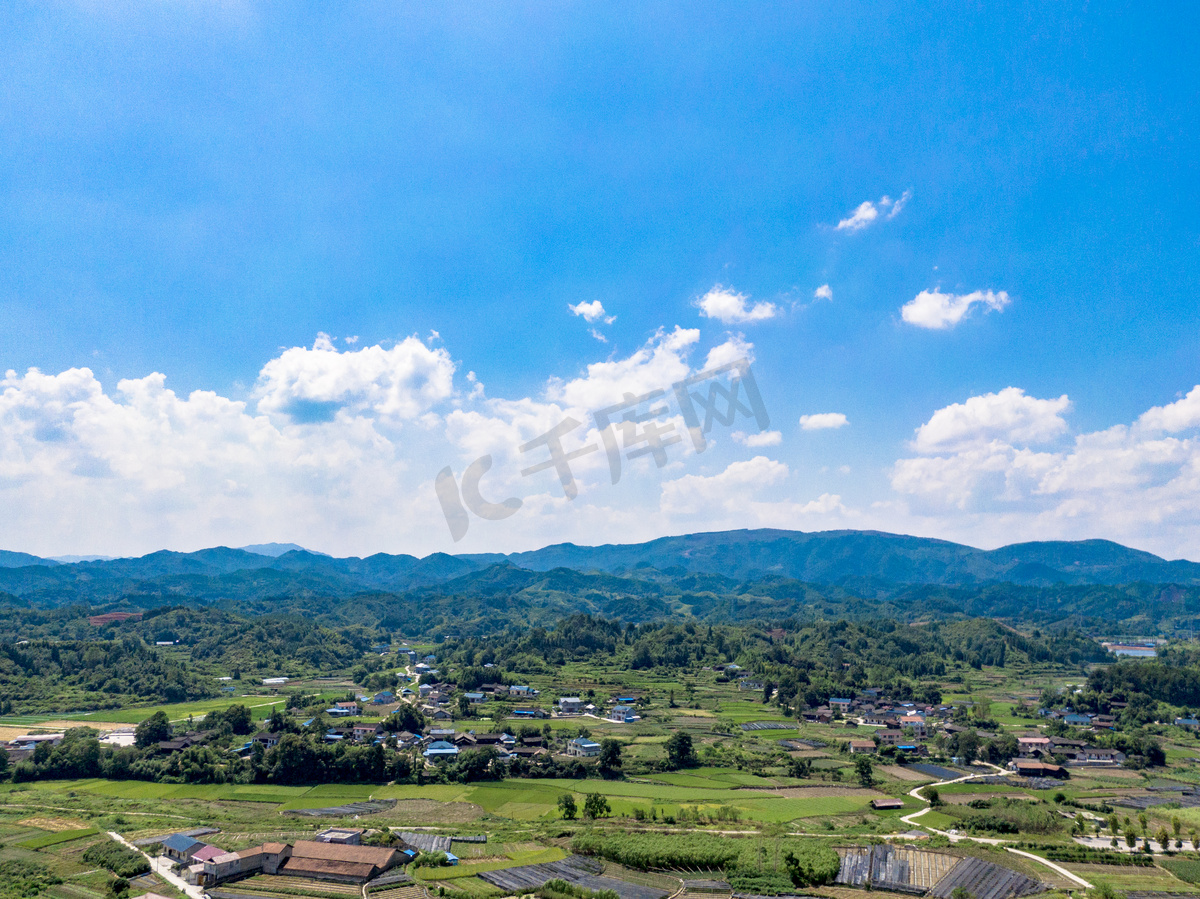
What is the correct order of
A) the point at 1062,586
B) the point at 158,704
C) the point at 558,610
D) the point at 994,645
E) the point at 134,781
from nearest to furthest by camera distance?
the point at 134,781, the point at 158,704, the point at 994,645, the point at 558,610, the point at 1062,586

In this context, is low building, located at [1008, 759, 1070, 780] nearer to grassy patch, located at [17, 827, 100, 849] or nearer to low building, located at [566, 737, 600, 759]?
low building, located at [566, 737, 600, 759]

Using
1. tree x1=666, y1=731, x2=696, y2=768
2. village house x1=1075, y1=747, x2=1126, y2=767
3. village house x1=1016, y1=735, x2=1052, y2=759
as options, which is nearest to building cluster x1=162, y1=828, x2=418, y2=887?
tree x1=666, y1=731, x2=696, y2=768

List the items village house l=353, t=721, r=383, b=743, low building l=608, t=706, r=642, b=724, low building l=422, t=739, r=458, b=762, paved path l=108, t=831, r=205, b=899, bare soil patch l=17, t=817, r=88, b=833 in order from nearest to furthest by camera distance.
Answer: paved path l=108, t=831, r=205, b=899 → bare soil patch l=17, t=817, r=88, b=833 → low building l=422, t=739, r=458, b=762 → village house l=353, t=721, r=383, b=743 → low building l=608, t=706, r=642, b=724

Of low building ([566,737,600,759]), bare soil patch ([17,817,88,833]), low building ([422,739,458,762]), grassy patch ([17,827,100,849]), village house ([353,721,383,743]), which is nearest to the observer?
grassy patch ([17,827,100,849])

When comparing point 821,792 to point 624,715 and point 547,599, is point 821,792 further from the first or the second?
point 547,599

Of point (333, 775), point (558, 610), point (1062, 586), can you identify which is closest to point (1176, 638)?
point (1062, 586)

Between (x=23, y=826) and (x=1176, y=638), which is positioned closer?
(x=23, y=826)

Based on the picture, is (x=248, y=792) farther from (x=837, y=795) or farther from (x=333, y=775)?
(x=837, y=795)
